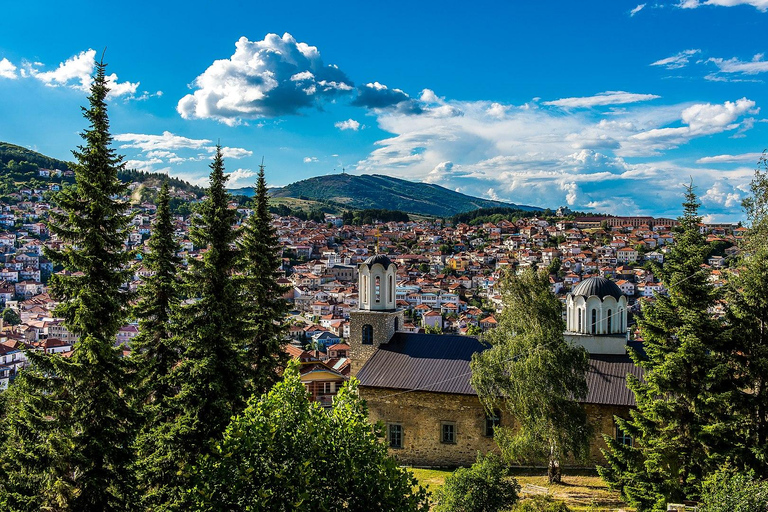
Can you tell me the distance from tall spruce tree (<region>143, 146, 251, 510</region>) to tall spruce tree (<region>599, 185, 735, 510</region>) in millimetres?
9818

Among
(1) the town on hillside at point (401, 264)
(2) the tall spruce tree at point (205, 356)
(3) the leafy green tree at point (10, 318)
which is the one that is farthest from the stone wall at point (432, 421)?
(3) the leafy green tree at point (10, 318)

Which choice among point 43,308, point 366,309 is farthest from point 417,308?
point 366,309

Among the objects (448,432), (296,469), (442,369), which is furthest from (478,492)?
(442,369)

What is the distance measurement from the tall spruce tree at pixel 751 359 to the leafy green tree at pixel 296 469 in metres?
8.50

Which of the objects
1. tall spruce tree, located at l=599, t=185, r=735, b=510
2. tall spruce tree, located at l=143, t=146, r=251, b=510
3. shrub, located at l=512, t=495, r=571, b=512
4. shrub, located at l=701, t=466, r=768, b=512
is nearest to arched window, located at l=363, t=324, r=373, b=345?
tall spruce tree, located at l=143, t=146, r=251, b=510

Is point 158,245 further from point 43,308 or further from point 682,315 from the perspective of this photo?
point 43,308

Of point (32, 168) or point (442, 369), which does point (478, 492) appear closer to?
point (442, 369)

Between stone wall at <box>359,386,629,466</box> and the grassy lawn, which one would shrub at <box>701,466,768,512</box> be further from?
→ stone wall at <box>359,386,629,466</box>

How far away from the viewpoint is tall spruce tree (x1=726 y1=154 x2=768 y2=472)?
13.2 m

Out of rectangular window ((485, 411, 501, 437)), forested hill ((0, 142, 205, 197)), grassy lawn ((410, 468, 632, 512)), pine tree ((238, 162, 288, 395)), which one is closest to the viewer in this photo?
grassy lawn ((410, 468, 632, 512))

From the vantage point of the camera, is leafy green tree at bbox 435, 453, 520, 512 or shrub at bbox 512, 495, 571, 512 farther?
shrub at bbox 512, 495, 571, 512

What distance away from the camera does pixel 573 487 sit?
1827cm

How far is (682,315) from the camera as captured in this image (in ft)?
45.8

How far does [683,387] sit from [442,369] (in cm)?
964
